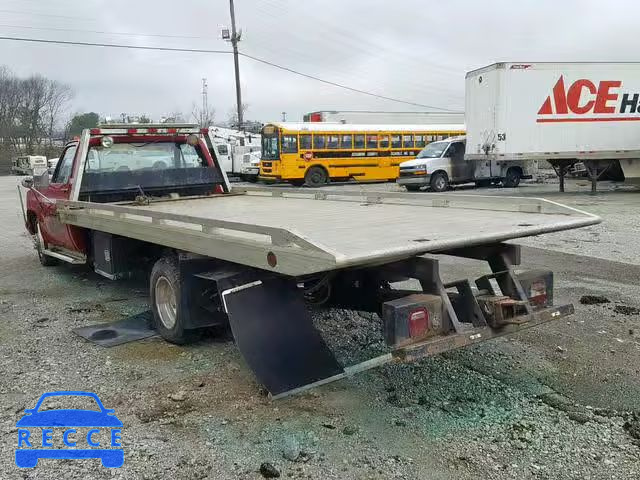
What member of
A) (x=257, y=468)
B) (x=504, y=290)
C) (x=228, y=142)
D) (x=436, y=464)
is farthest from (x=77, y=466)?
(x=228, y=142)

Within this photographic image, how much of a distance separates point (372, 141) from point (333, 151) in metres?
2.02

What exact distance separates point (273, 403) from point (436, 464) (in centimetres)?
125

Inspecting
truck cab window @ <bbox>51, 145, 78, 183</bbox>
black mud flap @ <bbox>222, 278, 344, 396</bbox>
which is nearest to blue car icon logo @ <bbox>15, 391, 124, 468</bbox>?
black mud flap @ <bbox>222, 278, 344, 396</bbox>

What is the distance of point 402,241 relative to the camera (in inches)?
137

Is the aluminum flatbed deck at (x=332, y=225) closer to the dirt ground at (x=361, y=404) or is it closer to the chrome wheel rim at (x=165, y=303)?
the chrome wheel rim at (x=165, y=303)

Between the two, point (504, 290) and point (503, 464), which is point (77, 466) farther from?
point (504, 290)

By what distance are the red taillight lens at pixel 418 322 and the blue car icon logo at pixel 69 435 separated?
1783 millimetres

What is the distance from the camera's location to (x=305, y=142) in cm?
2619

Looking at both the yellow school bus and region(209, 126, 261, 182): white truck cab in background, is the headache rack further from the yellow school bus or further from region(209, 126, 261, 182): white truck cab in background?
region(209, 126, 261, 182): white truck cab in background

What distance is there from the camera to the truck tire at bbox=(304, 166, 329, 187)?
26.4m

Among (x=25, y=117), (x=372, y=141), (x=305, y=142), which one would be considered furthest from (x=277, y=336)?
(x=25, y=117)

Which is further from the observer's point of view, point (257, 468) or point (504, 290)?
point (504, 290)

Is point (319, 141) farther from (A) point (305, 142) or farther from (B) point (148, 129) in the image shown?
(B) point (148, 129)

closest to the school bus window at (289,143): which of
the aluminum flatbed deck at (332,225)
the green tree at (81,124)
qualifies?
the green tree at (81,124)
